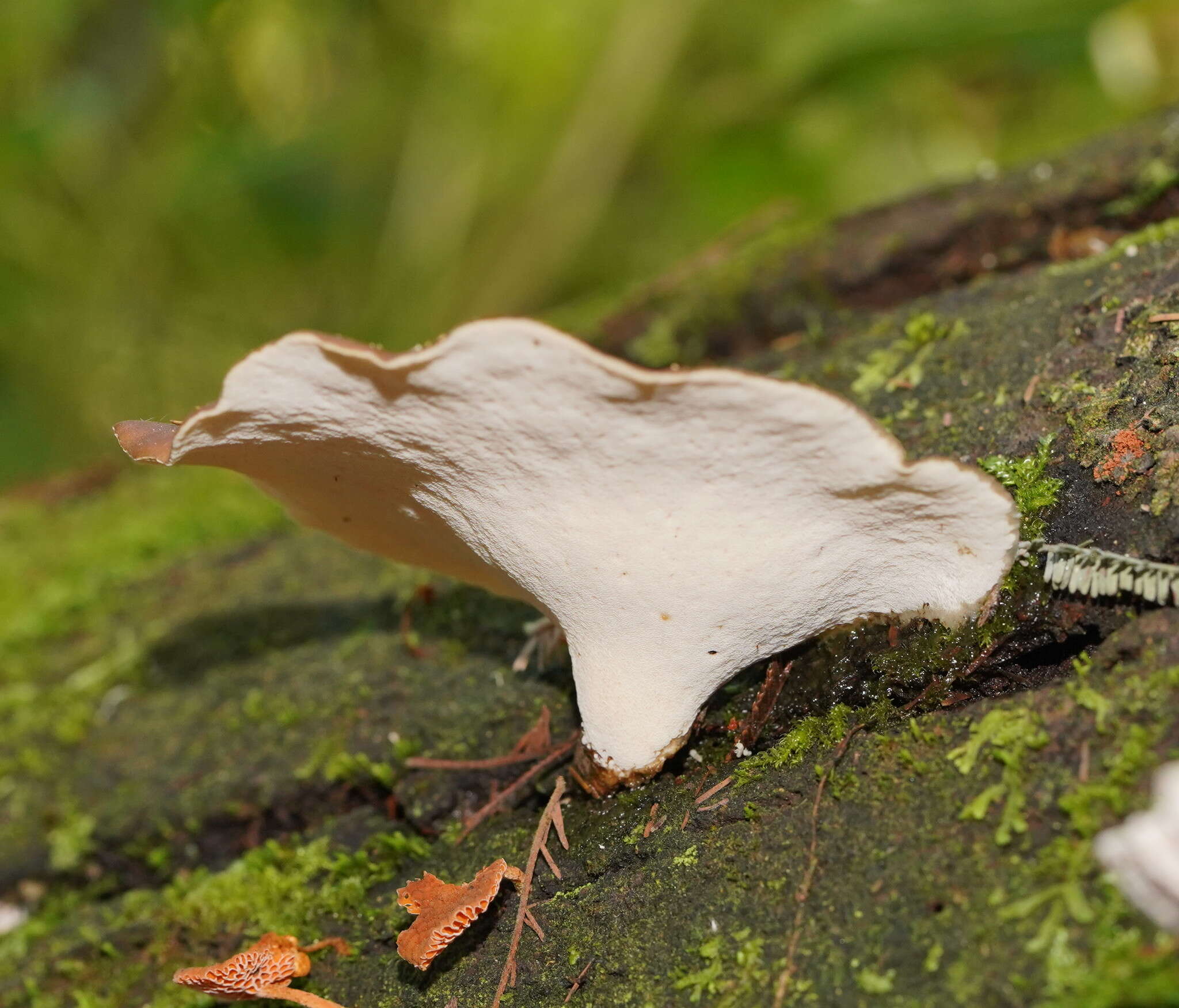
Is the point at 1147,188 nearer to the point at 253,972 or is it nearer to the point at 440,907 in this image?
the point at 440,907

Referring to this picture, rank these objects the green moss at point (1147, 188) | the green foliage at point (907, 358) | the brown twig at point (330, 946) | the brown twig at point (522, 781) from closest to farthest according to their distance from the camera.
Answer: the brown twig at point (330, 946) → the brown twig at point (522, 781) → the green foliage at point (907, 358) → the green moss at point (1147, 188)

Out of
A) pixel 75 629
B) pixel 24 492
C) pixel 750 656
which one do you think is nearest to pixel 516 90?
pixel 24 492

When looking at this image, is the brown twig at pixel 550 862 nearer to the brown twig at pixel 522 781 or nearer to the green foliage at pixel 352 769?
the brown twig at pixel 522 781

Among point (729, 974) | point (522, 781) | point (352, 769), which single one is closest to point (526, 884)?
point (522, 781)

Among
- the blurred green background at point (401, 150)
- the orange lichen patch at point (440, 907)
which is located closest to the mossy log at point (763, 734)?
the orange lichen patch at point (440, 907)

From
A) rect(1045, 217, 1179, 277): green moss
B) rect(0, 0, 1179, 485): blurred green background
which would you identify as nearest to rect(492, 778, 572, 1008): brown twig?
rect(1045, 217, 1179, 277): green moss

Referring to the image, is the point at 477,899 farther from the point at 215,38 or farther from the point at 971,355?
the point at 215,38

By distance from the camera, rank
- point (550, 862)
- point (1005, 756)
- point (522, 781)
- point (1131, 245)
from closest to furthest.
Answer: point (1005, 756) → point (550, 862) → point (522, 781) → point (1131, 245)
